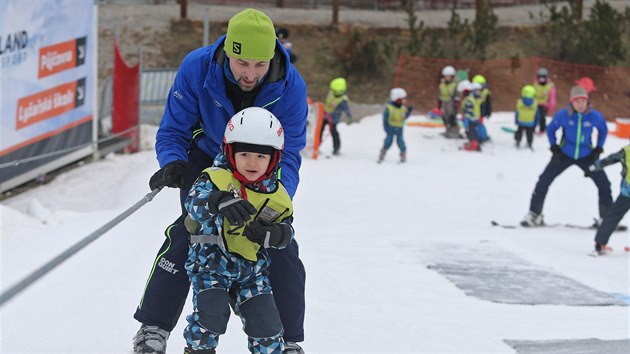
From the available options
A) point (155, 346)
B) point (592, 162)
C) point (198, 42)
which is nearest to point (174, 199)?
point (592, 162)

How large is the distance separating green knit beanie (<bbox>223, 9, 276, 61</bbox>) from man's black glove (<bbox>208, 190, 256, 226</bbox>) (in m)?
0.59

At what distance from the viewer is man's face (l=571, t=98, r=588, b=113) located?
10664 millimetres

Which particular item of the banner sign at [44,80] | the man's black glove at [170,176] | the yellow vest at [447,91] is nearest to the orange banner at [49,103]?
the banner sign at [44,80]

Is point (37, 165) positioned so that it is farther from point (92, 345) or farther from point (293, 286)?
point (293, 286)

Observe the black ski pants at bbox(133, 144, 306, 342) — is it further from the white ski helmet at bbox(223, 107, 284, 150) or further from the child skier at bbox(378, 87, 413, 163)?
the child skier at bbox(378, 87, 413, 163)

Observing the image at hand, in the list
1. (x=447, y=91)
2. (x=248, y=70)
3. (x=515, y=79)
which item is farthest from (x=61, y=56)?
(x=515, y=79)

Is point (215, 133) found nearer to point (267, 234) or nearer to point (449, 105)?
point (267, 234)

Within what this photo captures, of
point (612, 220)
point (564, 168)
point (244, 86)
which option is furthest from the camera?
point (564, 168)

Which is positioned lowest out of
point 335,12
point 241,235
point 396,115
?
point 396,115

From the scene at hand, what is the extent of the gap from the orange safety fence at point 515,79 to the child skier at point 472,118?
5.04 meters

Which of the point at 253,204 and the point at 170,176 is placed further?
the point at 170,176

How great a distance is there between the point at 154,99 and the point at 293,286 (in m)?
13.6

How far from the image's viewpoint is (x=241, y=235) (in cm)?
370

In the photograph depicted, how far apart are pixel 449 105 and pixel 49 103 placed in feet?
32.1
